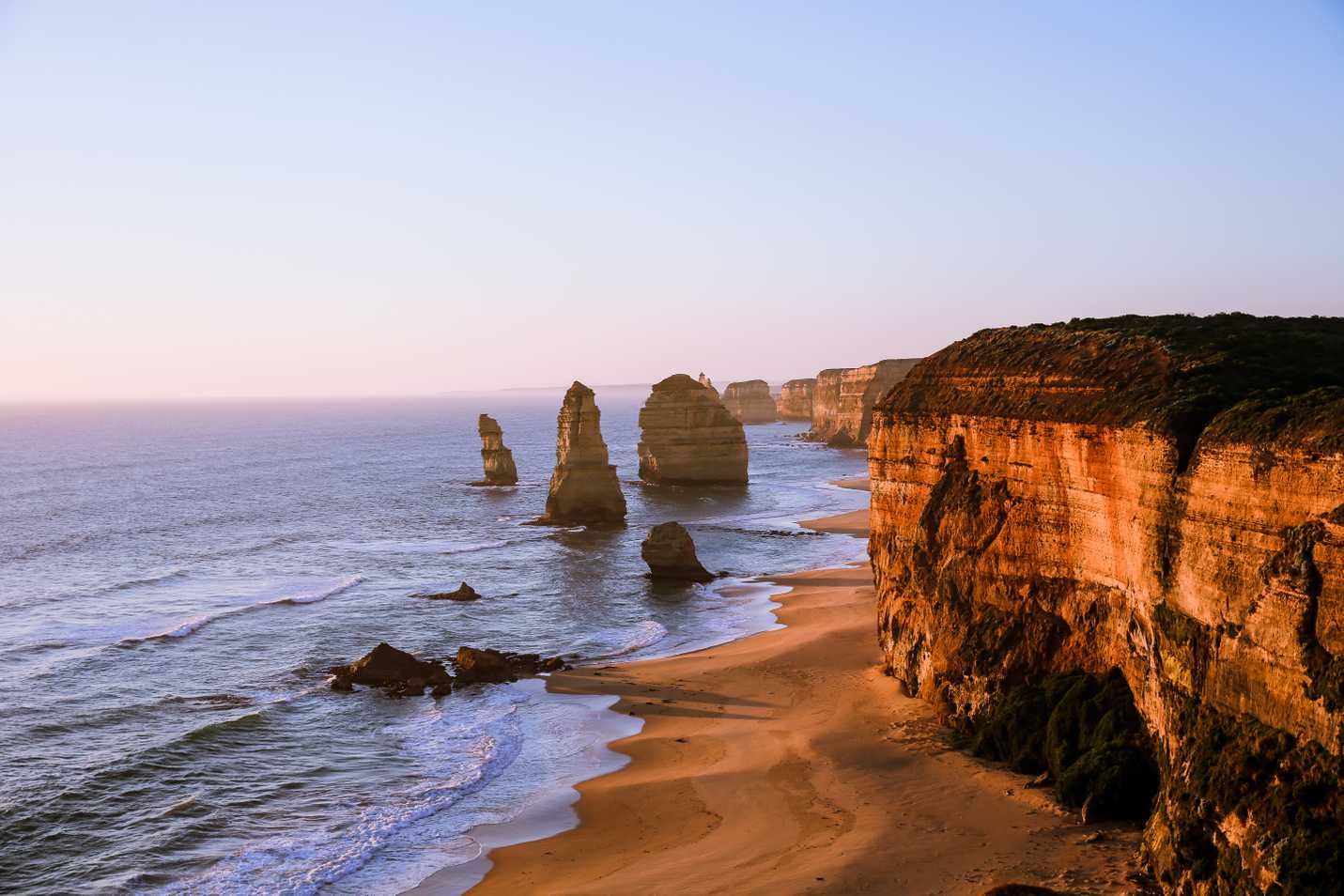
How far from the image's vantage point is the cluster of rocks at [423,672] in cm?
3844

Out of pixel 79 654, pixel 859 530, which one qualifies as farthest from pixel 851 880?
pixel 859 530

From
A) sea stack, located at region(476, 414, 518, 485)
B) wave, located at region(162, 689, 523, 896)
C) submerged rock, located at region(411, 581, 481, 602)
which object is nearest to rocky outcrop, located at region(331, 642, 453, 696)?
wave, located at region(162, 689, 523, 896)

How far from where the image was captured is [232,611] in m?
51.7

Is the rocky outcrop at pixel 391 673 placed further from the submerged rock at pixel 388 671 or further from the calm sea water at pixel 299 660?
the calm sea water at pixel 299 660

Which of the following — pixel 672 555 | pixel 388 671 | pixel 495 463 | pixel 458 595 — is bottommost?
pixel 388 671

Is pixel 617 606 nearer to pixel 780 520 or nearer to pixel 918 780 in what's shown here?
pixel 918 780

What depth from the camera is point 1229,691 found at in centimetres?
1934

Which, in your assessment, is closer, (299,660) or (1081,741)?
(1081,741)

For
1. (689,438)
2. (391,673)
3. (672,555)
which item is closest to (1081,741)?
(391,673)

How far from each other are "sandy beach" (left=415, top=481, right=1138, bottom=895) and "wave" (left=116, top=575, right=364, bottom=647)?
1890 centimetres

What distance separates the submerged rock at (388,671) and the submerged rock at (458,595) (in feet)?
41.9

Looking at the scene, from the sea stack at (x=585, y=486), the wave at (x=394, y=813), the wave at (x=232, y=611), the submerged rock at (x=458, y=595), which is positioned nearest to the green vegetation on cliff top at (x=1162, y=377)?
the wave at (x=394, y=813)

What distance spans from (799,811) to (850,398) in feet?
418

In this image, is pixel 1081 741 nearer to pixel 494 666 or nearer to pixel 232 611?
pixel 494 666
